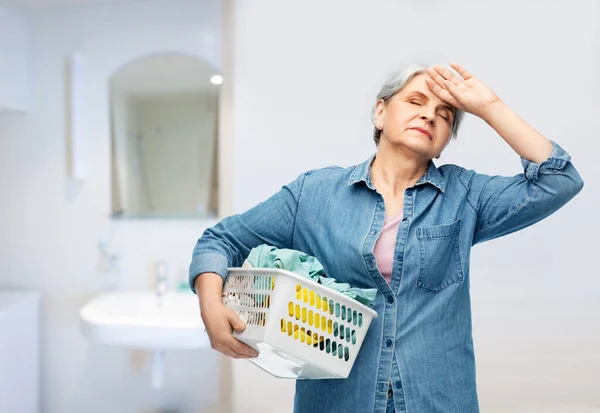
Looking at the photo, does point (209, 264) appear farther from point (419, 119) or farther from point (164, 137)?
point (164, 137)

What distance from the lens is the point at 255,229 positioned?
1206 millimetres

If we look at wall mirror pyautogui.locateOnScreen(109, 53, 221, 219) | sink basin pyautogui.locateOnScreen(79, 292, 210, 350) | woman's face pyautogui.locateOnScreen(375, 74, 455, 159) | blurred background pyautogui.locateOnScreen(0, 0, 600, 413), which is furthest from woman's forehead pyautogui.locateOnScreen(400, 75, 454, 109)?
wall mirror pyautogui.locateOnScreen(109, 53, 221, 219)

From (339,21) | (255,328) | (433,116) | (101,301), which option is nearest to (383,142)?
(433,116)

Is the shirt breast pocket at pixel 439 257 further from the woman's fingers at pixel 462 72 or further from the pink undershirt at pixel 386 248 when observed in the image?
the woman's fingers at pixel 462 72

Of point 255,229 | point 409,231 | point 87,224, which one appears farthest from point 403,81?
point 87,224

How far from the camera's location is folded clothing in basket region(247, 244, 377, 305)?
3.32 ft

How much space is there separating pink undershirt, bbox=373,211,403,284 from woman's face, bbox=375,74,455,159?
16 cm

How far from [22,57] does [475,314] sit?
2282mm

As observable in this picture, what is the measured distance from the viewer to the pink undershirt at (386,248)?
110 centimetres

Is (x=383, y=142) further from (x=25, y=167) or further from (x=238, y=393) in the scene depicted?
(x=25, y=167)

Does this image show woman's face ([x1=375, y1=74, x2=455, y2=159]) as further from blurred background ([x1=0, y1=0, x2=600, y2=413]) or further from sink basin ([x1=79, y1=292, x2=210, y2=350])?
sink basin ([x1=79, y1=292, x2=210, y2=350])

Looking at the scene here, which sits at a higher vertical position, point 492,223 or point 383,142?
point 383,142

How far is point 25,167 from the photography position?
104 inches

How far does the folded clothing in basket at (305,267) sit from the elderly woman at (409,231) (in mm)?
66
